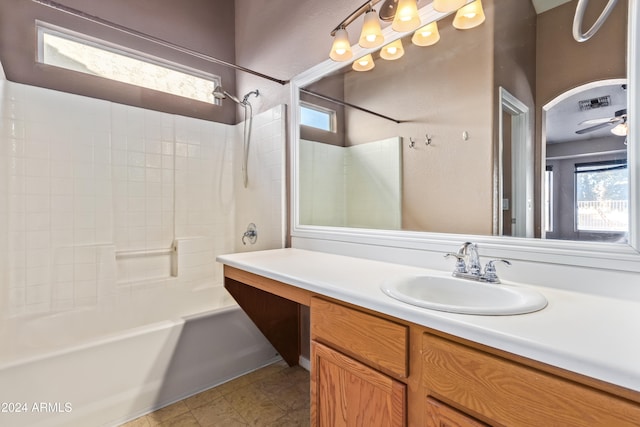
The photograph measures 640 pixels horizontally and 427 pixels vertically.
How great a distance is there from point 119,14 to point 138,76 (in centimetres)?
40

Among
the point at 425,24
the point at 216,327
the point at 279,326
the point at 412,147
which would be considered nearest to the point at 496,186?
the point at 412,147

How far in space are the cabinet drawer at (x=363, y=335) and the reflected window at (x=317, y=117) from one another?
48.3 inches

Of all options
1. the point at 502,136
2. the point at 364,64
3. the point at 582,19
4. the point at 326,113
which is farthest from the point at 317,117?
the point at 582,19

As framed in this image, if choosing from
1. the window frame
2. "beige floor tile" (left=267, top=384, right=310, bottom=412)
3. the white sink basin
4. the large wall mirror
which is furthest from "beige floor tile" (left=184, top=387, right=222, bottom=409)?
the window frame

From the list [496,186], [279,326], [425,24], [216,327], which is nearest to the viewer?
[496,186]

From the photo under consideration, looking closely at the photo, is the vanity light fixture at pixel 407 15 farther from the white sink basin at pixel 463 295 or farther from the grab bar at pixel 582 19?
the white sink basin at pixel 463 295

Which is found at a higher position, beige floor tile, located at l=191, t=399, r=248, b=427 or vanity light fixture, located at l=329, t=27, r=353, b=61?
vanity light fixture, located at l=329, t=27, r=353, b=61

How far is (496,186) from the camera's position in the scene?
3.95 feet

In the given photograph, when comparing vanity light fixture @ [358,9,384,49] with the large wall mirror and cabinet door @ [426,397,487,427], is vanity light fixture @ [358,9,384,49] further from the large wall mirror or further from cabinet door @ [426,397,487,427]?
cabinet door @ [426,397,487,427]

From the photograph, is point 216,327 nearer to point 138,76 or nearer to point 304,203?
point 304,203

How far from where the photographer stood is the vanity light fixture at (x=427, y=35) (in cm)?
137

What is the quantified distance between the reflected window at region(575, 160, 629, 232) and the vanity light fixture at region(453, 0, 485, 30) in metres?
0.71

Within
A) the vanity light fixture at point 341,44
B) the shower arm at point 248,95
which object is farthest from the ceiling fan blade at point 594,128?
the shower arm at point 248,95

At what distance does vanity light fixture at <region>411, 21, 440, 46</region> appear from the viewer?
137cm
